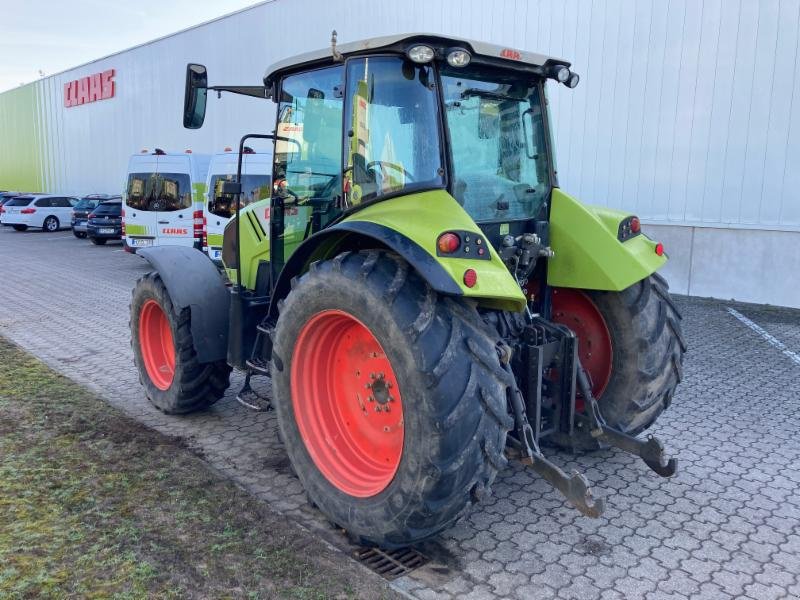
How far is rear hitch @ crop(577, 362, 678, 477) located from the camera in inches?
146

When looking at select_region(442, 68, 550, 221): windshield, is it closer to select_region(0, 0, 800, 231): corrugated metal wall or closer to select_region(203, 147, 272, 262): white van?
select_region(0, 0, 800, 231): corrugated metal wall

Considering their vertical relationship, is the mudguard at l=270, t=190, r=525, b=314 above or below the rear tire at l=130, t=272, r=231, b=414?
above

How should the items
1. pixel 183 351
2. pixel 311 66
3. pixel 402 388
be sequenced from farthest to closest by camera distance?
1. pixel 183 351
2. pixel 311 66
3. pixel 402 388

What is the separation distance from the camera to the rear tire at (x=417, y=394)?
2842 millimetres

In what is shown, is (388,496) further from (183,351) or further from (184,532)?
(183,351)

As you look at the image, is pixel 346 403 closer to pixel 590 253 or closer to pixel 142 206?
pixel 590 253

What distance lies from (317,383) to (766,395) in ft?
13.8

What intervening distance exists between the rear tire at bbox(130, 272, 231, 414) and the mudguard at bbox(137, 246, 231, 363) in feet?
0.35

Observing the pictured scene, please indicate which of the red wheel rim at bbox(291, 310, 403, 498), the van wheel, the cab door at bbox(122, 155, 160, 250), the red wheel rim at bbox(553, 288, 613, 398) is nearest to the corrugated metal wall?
the cab door at bbox(122, 155, 160, 250)

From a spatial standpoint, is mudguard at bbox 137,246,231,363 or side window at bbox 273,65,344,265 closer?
side window at bbox 273,65,344,265

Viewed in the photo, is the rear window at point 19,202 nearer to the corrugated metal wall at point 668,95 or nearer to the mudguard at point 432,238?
the corrugated metal wall at point 668,95

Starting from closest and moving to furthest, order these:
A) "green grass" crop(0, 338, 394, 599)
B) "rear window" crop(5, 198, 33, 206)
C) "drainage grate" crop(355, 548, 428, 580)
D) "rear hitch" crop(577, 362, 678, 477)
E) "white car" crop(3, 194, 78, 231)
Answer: "green grass" crop(0, 338, 394, 599)
"drainage grate" crop(355, 548, 428, 580)
"rear hitch" crop(577, 362, 678, 477)
"white car" crop(3, 194, 78, 231)
"rear window" crop(5, 198, 33, 206)


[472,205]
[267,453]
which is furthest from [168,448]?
[472,205]

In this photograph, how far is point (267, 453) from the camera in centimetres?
451
